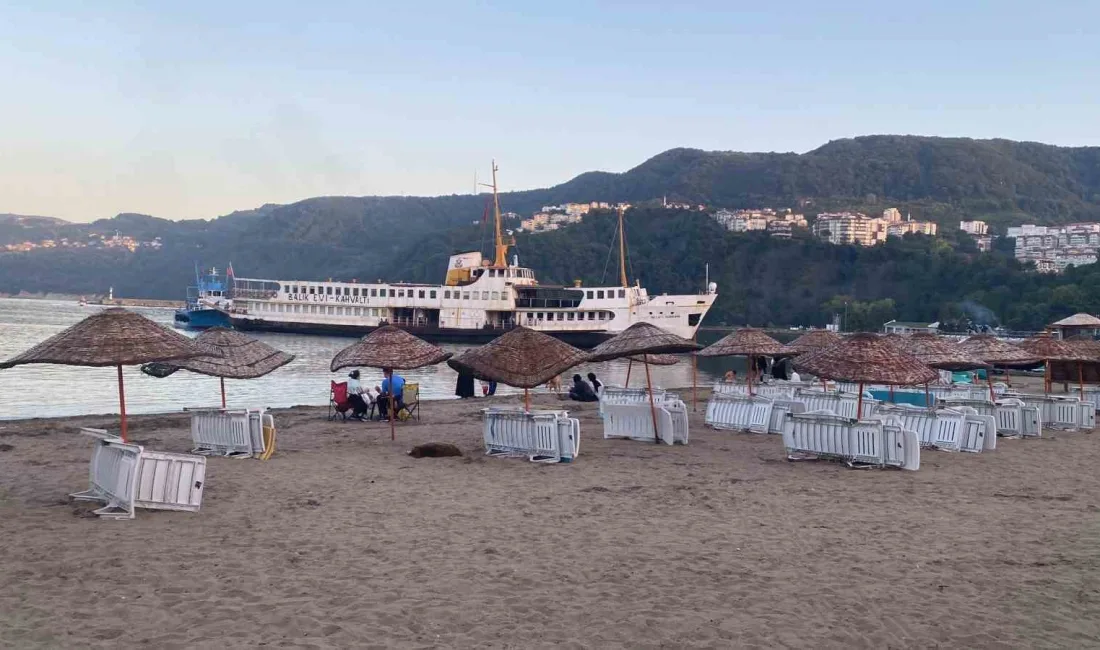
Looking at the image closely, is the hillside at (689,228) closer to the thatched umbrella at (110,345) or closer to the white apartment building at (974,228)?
the white apartment building at (974,228)

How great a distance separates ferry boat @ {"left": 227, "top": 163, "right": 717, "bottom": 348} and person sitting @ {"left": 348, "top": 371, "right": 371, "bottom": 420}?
34.3 metres

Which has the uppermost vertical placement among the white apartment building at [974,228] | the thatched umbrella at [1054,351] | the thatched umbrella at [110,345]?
the white apartment building at [974,228]

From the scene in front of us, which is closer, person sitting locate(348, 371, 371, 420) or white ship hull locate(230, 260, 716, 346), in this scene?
person sitting locate(348, 371, 371, 420)

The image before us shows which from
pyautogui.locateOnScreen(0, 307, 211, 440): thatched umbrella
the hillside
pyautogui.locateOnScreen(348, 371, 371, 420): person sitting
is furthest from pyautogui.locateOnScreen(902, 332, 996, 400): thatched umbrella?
the hillside

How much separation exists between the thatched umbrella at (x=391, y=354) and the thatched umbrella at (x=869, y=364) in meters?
4.42

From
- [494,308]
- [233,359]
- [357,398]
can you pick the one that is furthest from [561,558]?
[494,308]

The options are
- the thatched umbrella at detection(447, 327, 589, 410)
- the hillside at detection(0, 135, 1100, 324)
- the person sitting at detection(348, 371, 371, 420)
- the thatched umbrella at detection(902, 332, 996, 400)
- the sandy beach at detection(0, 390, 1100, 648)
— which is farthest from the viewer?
the hillside at detection(0, 135, 1100, 324)

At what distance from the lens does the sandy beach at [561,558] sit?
4191 millimetres

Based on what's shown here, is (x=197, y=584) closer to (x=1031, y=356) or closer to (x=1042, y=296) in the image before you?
(x=1031, y=356)

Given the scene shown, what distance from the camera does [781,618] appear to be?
439 centimetres

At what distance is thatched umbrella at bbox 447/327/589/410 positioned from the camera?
9.52 m

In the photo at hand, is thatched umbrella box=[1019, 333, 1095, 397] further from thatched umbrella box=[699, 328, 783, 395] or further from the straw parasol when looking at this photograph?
thatched umbrella box=[699, 328, 783, 395]

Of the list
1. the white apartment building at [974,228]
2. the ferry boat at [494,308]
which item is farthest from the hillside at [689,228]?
the ferry boat at [494,308]

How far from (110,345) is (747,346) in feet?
31.0
